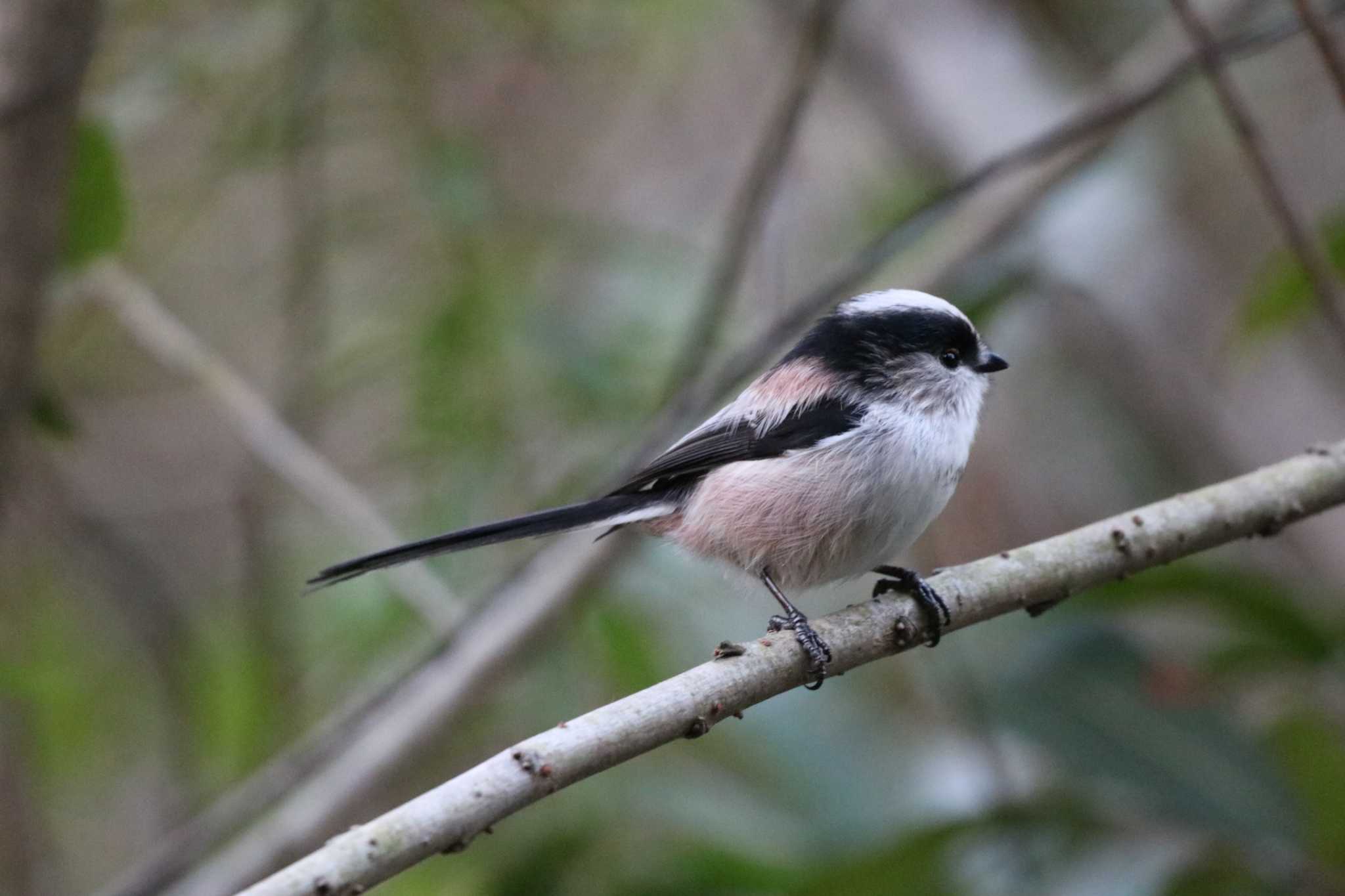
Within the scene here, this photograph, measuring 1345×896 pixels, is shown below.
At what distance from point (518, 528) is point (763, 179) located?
3.05ft

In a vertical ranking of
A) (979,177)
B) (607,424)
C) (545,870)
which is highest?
(607,424)

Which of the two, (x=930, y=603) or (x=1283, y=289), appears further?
(x=1283, y=289)

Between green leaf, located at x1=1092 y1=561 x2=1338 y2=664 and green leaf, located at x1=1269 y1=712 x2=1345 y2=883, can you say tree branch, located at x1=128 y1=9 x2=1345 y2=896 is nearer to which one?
green leaf, located at x1=1092 y1=561 x2=1338 y2=664

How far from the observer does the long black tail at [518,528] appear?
6.57ft

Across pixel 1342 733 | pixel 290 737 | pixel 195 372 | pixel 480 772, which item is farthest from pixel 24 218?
pixel 1342 733

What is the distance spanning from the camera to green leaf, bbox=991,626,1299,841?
95.3 inches

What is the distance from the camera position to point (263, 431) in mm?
2787

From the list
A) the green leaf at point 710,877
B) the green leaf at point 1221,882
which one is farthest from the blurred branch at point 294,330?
the green leaf at point 1221,882

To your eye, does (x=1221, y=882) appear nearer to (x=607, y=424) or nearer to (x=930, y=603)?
(x=930, y=603)

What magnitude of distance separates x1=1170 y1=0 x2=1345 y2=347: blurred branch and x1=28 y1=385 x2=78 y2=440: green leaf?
7.69 ft

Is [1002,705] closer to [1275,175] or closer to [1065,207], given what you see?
[1275,175]

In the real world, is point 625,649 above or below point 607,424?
below

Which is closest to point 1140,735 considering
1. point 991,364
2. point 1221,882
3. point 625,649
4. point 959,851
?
point 1221,882

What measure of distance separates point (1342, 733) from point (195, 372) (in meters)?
2.66
